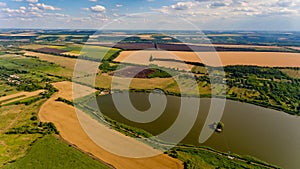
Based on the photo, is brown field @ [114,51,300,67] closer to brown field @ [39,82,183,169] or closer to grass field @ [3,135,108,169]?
brown field @ [39,82,183,169]

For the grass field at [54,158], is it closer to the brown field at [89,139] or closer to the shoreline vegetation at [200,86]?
the shoreline vegetation at [200,86]

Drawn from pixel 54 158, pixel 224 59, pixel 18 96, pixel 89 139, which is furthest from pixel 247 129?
pixel 224 59

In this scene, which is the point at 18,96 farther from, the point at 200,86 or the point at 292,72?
the point at 292,72

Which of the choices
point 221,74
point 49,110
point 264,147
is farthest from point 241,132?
point 221,74

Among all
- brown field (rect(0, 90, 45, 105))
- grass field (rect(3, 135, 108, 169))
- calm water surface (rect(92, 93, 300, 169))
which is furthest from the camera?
brown field (rect(0, 90, 45, 105))

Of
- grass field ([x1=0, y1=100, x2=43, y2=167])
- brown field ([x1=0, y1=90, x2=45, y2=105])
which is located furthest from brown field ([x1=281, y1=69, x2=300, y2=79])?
brown field ([x1=0, y1=90, x2=45, y2=105])
